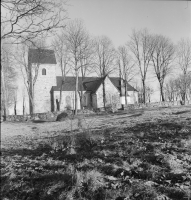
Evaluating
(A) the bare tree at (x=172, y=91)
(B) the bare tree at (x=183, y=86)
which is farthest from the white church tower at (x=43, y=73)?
(A) the bare tree at (x=172, y=91)

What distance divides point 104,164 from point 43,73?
9.41 m

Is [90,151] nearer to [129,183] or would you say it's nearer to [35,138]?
[129,183]

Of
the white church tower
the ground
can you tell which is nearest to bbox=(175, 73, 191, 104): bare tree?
the ground

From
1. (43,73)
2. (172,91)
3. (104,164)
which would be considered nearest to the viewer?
(104,164)

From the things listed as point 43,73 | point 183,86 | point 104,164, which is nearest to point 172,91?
point 183,86

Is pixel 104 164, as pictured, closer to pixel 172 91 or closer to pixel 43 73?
pixel 172 91

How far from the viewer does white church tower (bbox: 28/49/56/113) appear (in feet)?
12.3

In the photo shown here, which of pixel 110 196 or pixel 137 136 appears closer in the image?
pixel 110 196

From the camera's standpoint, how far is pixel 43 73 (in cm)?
1120

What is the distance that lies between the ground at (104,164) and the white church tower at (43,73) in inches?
69.5

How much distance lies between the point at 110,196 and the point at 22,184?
4.96 ft

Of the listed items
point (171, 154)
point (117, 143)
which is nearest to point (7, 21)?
point (117, 143)

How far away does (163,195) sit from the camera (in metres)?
2.40

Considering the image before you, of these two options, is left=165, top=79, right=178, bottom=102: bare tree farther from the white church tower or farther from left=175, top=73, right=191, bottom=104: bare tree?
the white church tower
